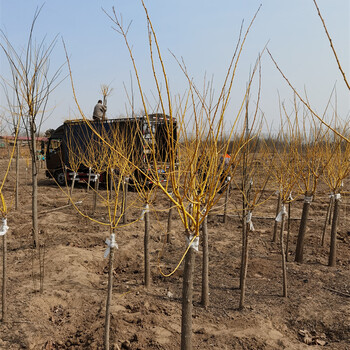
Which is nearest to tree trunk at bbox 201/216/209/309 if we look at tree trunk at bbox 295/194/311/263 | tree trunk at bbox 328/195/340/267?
tree trunk at bbox 295/194/311/263

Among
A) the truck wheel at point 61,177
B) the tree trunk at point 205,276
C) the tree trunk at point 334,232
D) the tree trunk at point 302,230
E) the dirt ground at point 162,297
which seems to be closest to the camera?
the dirt ground at point 162,297

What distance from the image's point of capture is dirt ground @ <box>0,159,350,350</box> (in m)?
3.12

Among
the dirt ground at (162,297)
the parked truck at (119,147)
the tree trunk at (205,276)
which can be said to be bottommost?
the dirt ground at (162,297)

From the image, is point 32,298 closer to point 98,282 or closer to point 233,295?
point 98,282

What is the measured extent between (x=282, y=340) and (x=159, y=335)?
1207 mm

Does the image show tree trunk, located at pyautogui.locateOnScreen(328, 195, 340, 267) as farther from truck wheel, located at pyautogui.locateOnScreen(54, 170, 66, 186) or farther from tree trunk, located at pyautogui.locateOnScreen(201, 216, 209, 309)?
truck wheel, located at pyautogui.locateOnScreen(54, 170, 66, 186)

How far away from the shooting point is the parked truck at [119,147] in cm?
206

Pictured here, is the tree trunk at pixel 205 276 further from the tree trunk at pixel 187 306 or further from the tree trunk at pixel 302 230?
the tree trunk at pixel 302 230

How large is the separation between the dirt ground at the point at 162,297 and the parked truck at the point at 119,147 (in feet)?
2.57

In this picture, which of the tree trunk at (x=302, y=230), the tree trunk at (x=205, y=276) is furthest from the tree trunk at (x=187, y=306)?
the tree trunk at (x=302, y=230)

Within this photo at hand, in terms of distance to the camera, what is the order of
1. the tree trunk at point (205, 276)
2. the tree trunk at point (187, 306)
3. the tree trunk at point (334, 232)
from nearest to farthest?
the tree trunk at point (187, 306) → the tree trunk at point (205, 276) → the tree trunk at point (334, 232)

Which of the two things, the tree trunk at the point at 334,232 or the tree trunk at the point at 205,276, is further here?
the tree trunk at the point at 334,232

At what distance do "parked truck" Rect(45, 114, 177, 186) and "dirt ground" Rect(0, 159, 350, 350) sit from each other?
2.57ft

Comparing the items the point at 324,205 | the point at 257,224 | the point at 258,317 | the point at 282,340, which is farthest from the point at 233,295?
the point at 324,205
